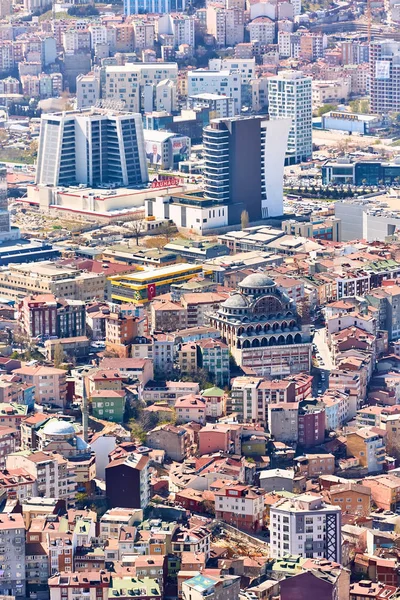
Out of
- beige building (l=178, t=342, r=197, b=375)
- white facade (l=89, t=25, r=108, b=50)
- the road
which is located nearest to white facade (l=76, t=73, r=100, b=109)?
white facade (l=89, t=25, r=108, b=50)

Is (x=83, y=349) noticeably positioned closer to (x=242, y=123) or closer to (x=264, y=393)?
(x=264, y=393)

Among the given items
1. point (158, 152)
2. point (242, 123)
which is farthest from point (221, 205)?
point (158, 152)

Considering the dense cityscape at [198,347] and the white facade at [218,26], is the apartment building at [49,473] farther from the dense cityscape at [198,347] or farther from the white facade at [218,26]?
the white facade at [218,26]

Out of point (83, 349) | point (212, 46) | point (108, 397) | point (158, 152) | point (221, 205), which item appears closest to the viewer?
point (108, 397)

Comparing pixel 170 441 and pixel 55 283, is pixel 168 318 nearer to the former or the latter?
pixel 55 283

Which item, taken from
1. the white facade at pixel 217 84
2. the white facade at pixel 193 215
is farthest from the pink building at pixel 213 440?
the white facade at pixel 217 84

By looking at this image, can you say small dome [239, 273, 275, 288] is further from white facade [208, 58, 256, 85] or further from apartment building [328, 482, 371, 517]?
white facade [208, 58, 256, 85]
